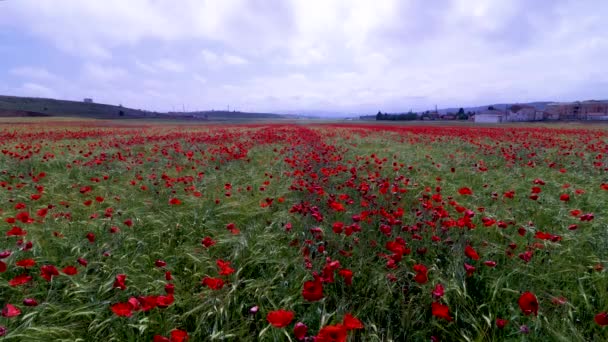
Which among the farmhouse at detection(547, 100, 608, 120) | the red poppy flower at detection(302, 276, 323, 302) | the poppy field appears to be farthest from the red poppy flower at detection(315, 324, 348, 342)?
the farmhouse at detection(547, 100, 608, 120)

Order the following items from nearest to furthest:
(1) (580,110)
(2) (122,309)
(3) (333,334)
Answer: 1. (3) (333,334)
2. (2) (122,309)
3. (1) (580,110)

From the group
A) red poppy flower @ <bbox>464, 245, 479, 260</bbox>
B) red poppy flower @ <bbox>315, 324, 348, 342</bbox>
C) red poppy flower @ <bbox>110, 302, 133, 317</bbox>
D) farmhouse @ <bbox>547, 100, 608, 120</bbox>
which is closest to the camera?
red poppy flower @ <bbox>315, 324, 348, 342</bbox>

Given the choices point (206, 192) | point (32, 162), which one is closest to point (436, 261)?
point (206, 192)

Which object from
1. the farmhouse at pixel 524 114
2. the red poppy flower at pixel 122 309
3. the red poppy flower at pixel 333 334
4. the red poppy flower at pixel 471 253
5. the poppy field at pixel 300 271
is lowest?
the poppy field at pixel 300 271

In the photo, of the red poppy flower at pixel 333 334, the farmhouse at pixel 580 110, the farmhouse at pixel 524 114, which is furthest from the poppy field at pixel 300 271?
the farmhouse at pixel 524 114

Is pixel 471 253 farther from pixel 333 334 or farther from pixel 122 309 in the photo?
pixel 122 309

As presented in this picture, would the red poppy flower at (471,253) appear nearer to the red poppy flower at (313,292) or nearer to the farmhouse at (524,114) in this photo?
the red poppy flower at (313,292)

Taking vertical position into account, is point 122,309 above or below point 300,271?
above

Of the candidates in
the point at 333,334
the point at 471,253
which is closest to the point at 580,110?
the point at 471,253

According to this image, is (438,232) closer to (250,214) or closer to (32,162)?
(250,214)

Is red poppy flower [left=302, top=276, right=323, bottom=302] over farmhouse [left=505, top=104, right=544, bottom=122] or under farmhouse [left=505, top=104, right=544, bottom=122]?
under

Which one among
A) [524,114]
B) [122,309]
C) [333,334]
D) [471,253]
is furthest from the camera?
[524,114]

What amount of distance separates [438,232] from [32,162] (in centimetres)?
972

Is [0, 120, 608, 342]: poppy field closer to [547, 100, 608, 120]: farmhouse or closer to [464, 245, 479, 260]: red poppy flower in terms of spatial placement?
[464, 245, 479, 260]: red poppy flower
